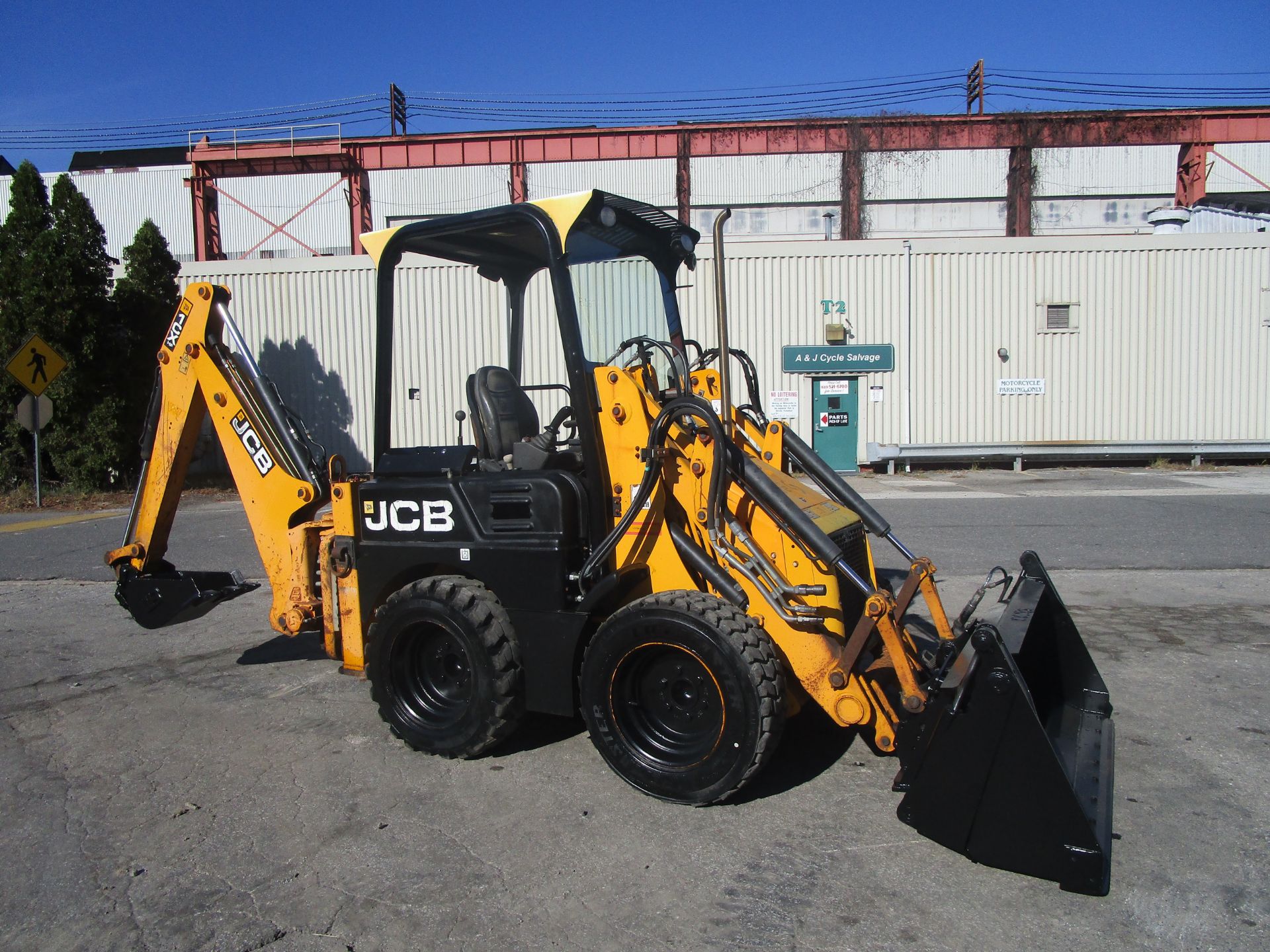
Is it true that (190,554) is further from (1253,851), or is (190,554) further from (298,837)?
(1253,851)

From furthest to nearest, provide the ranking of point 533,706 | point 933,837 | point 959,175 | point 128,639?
1. point 959,175
2. point 128,639
3. point 533,706
4. point 933,837

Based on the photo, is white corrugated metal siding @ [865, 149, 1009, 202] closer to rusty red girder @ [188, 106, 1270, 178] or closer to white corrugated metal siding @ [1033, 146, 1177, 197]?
rusty red girder @ [188, 106, 1270, 178]

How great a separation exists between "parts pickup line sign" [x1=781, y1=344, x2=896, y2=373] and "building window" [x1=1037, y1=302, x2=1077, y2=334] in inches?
116

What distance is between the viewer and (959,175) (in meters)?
28.6

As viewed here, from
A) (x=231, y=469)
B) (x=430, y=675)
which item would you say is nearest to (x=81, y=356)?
(x=231, y=469)

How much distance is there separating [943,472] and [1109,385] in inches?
148

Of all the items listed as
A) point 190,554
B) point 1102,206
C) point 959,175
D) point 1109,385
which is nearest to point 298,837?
point 190,554

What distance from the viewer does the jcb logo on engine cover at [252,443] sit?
5.08m

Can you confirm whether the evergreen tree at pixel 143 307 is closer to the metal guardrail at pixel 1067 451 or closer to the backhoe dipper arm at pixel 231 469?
the backhoe dipper arm at pixel 231 469

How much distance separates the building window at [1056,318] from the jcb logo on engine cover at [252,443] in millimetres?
16369

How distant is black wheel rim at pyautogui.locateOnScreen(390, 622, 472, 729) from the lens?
418 cm

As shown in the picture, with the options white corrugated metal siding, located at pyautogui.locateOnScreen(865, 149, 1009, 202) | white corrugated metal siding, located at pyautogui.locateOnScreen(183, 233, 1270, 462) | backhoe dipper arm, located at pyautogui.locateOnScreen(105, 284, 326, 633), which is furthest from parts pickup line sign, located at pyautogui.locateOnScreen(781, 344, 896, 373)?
backhoe dipper arm, located at pyautogui.locateOnScreen(105, 284, 326, 633)

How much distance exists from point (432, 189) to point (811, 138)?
1213 cm

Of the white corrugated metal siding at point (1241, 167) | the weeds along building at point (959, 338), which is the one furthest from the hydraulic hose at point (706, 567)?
the white corrugated metal siding at point (1241, 167)
